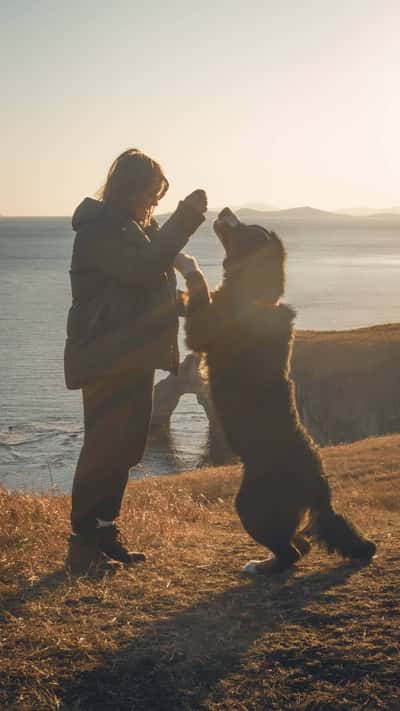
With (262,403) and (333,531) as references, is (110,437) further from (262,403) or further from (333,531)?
(333,531)

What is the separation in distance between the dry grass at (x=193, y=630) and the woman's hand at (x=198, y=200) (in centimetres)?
237

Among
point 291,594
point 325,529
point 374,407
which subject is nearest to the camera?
point 291,594

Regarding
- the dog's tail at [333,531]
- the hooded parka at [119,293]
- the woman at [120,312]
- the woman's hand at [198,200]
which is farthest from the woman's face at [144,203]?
the dog's tail at [333,531]

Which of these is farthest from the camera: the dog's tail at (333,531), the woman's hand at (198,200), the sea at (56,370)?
the sea at (56,370)

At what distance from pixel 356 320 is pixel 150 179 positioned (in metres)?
70.4

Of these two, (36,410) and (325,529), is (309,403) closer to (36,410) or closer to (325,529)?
(36,410)

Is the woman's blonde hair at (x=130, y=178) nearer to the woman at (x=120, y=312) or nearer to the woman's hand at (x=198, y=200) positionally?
the woman at (x=120, y=312)

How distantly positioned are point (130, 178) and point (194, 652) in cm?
280

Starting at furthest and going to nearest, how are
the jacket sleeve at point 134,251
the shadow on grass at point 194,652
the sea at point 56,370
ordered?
the sea at point 56,370 → the jacket sleeve at point 134,251 → the shadow on grass at point 194,652

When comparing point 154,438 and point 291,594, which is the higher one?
point 291,594

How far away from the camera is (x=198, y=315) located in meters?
A: 5.38

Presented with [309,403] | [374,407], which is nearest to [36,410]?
[309,403]

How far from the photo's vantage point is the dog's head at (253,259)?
5.49 metres

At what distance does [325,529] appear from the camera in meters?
5.44
